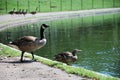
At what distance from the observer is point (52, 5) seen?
84375 mm

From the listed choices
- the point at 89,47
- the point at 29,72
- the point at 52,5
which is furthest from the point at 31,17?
the point at 29,72

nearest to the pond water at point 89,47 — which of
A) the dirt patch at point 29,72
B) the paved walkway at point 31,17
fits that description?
the dirt patch at point 29,72

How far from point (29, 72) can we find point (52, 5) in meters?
69.9

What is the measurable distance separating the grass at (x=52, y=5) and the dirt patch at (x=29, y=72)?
56.7 metres

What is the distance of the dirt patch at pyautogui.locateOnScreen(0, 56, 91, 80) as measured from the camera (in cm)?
1395

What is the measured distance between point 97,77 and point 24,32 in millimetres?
28854

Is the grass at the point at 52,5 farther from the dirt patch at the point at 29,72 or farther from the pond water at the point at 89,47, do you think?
the dirt patch at the point at 29,72

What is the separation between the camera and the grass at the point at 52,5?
78.8 metres

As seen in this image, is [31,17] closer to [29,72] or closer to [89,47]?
[89,47]

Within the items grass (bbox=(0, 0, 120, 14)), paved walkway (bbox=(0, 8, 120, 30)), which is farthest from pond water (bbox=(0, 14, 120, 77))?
grass (bbox=(0, 0, 120, 14))

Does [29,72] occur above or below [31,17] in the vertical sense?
below

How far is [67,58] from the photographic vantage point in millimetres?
20531

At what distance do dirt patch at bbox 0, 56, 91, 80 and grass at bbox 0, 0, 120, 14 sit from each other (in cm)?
5670

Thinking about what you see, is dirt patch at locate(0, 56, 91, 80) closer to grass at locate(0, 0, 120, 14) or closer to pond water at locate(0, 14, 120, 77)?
pond water at locate(0, 14, 120, 77)
